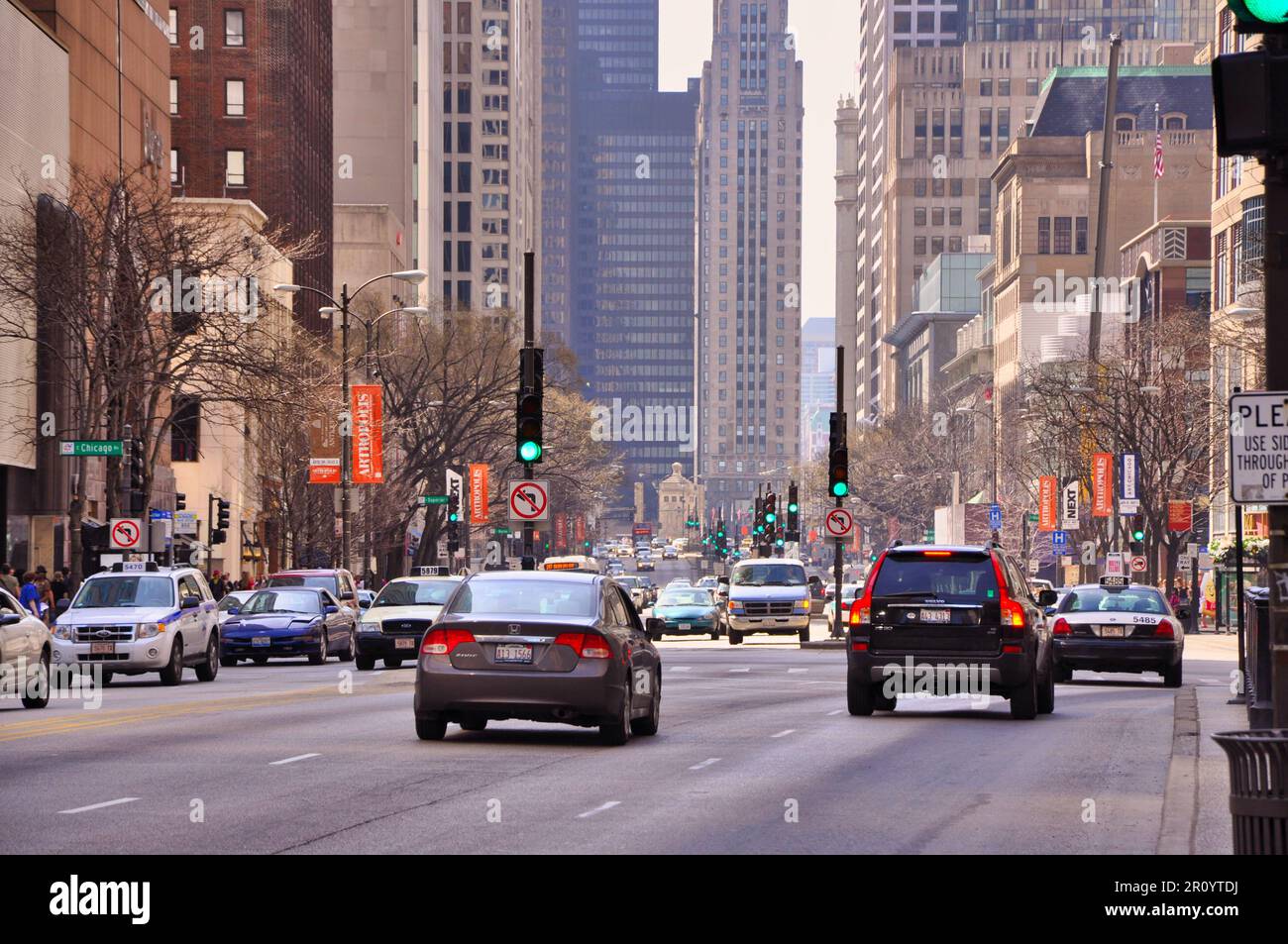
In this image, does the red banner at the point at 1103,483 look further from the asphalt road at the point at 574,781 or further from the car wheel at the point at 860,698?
the car wheel at the point at 860,698

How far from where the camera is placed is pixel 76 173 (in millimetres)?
61375

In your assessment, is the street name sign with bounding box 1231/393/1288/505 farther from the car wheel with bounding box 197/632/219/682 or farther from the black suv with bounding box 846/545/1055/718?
the car wheel with bounding box 197/632/219/682

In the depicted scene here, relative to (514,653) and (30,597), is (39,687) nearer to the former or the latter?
(514,653)

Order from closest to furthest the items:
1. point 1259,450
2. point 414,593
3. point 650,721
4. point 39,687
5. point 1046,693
→ 1. point 1259,450
2. point 650,721
3. point 39,687
4. point 1046,693
5. point 414,593

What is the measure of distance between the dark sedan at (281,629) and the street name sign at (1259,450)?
31701 mm

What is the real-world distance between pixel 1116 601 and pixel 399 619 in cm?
Result: 1257

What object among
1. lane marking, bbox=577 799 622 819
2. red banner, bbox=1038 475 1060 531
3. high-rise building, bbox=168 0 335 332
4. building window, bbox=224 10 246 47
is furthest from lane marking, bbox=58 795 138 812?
building window, bbox=224 10 246 47

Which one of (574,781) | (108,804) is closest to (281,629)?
(574,781)

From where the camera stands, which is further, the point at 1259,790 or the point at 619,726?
the point at 619,726

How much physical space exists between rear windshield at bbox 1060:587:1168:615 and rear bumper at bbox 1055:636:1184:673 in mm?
495

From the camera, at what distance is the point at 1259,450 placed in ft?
37.9

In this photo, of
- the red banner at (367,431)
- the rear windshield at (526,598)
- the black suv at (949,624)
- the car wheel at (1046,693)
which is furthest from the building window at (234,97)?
the rear windshield at (526,598)
